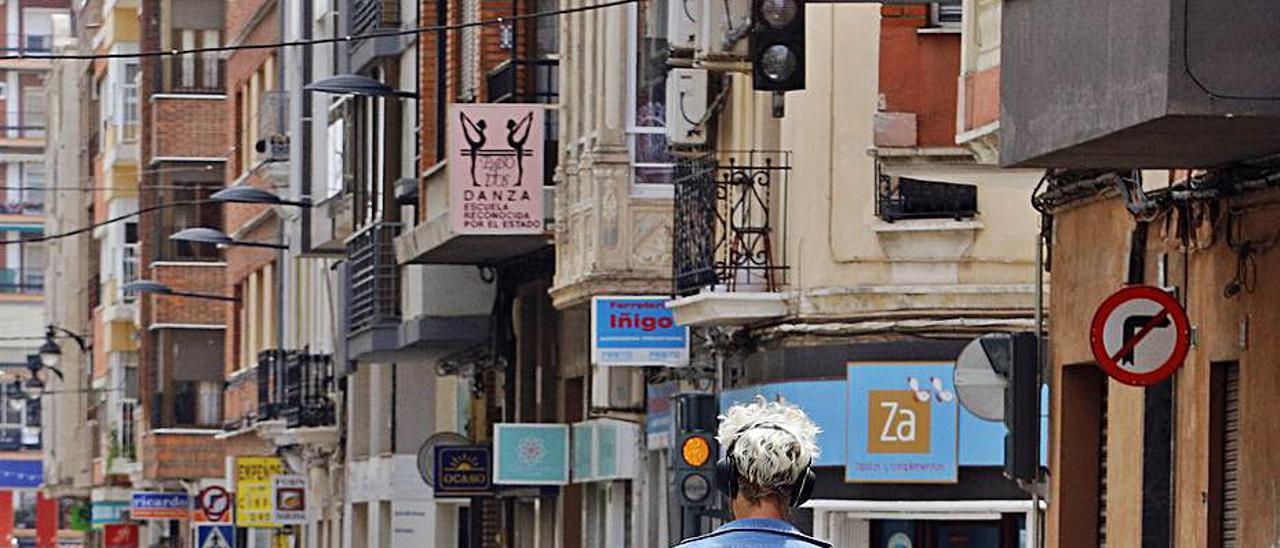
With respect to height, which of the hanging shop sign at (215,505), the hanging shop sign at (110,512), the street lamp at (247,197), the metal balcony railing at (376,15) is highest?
the metal balcony railing at (376,15)

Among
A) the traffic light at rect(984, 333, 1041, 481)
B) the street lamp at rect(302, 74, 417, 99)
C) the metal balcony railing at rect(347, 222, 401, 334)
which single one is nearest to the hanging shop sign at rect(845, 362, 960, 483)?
the traffic light at rect(984, 333, 1041, 481)

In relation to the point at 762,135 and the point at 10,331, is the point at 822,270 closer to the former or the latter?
the point at 762,135

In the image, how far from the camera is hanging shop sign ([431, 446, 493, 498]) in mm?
39312

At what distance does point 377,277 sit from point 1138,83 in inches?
1091

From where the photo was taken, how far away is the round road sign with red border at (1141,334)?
16.2 m

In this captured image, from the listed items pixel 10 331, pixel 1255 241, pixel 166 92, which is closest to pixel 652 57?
pixel 1255 241

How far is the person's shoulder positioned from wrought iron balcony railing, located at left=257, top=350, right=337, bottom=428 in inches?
1724

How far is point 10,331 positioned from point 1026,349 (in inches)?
4458

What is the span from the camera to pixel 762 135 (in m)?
27.4

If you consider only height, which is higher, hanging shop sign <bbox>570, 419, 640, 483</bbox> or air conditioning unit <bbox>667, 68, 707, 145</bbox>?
air conditioning unit <bbox>667, 68, 707, 145</bbox>

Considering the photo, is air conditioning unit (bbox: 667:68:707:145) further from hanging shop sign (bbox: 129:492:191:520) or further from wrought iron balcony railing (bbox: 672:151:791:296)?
hanging shop sign (bbox: 129:492:191:520)

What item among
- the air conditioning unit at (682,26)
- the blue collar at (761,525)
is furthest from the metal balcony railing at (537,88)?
the blue collar at (761,525)

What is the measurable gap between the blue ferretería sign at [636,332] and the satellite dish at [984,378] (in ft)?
28.3

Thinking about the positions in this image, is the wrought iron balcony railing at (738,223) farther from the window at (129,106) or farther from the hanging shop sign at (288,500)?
the window at (129,106)
